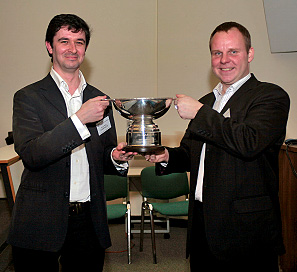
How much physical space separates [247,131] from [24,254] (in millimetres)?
1331

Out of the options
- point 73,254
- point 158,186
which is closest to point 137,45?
point 158,186

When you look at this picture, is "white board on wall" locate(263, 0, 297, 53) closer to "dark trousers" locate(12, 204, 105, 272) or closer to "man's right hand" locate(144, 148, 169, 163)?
"man's right hand" locate(144, 148, 169, 163)

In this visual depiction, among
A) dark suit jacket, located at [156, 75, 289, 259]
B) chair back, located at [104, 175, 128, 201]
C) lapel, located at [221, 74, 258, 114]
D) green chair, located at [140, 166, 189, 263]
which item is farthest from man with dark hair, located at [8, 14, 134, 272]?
green chair, located at [140, 166, 189, 263]

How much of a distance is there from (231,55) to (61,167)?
114 centimetres

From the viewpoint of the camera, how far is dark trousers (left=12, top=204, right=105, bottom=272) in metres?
2.12

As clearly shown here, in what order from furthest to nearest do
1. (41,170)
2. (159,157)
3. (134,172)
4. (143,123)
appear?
(134,172), (159,157), (143,123), (41,170)

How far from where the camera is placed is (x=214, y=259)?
220cm

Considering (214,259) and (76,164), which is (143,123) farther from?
(214,259)

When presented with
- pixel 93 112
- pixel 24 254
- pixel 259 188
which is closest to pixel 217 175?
pixel 259 188

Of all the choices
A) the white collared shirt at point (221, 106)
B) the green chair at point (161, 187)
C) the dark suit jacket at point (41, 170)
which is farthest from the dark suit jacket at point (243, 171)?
the green chair at point (161, 187)

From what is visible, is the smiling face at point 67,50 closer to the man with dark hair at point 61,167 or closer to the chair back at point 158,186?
the man with dark hair at point 61,167

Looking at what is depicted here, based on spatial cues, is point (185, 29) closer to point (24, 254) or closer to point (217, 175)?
point (217, 175)

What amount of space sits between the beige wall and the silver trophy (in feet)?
10.3

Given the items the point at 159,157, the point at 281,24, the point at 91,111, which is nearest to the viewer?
the point at 91,111
